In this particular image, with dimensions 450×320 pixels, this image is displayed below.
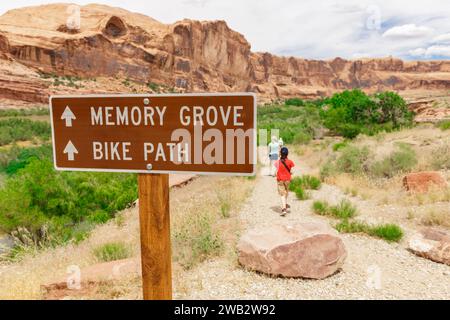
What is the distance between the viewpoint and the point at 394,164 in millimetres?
9297

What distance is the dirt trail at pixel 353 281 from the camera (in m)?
3.32

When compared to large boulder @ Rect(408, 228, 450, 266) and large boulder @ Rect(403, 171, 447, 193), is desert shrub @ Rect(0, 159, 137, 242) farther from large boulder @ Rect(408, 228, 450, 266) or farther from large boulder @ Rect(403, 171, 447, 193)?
large boulder @ Rect(403, 171, 447, 193)

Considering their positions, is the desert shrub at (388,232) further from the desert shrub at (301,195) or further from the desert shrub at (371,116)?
the desert shrub at (371,116)

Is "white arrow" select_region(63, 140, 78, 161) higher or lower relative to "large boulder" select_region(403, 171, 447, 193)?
higher

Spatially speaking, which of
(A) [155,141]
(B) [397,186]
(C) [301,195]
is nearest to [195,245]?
(A) [155,141]

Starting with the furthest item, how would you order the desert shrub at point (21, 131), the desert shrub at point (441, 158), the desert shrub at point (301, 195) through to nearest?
the desert shrub at point (21, 131)
the desert shrub at point (441, 158)
the desert shrub at point (301, 195)

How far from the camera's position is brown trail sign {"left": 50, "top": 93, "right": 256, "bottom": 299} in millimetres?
1700

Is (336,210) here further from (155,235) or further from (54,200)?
(54,200)

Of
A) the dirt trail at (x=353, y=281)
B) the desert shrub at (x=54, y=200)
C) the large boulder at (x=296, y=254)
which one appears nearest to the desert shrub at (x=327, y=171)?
the dirt trail at (x=353, y=281)

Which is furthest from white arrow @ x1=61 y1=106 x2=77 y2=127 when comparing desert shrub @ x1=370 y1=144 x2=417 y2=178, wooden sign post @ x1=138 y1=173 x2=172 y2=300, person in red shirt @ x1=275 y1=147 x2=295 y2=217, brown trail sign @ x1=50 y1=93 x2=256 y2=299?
desert shrub @ x1=370 y1=144 x2=417 y2=178

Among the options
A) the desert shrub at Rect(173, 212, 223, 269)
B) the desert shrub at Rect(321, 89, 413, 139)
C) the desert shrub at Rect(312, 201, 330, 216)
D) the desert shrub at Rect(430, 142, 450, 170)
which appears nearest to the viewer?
the desert shrub at Rect(173, 212, 223, 269)

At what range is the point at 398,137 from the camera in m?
15.1

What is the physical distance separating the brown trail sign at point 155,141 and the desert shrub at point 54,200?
5.05m

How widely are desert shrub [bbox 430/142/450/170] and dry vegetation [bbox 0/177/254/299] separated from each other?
5.80 meters
